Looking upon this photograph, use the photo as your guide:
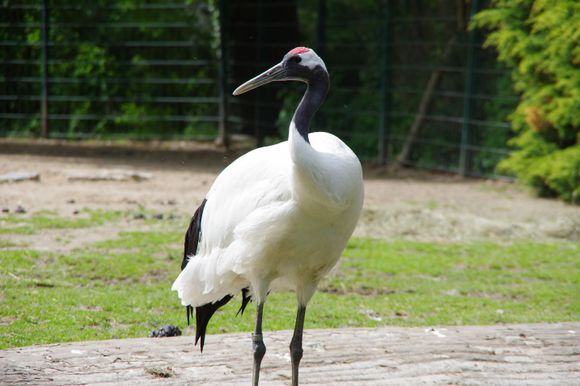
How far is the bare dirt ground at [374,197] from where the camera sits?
32.1ft

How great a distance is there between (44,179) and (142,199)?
72.7 inches

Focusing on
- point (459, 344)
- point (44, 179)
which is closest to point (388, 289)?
point (459, 344)

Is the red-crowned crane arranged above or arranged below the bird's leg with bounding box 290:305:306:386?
above

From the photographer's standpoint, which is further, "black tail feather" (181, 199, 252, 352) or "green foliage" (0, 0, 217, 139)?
"green foliage" (0, 0, 217, 139)

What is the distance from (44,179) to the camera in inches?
470

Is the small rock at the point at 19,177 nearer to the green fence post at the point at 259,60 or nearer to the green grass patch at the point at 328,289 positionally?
the green grass patch at the point at 328,289

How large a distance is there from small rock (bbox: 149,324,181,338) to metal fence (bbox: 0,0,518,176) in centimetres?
A: 886

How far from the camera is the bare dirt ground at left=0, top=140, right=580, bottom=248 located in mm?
9797

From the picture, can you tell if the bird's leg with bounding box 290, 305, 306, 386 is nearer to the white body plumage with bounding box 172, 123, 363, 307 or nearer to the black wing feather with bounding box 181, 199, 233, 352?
the white body plumage with bounding box 172, 123, 363, 307

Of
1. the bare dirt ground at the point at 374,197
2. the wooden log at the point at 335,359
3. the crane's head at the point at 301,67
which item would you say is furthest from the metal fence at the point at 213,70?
the crane's head at the point at 301,67

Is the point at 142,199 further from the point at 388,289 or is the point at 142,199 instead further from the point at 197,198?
the point at 388,289

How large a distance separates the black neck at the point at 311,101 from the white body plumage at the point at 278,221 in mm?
96

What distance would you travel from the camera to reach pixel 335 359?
5316mm

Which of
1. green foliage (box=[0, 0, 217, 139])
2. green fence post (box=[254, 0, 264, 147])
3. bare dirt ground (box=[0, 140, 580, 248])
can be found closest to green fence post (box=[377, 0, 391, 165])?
bare dirt ground (box=[0, 140, 580, 248])
